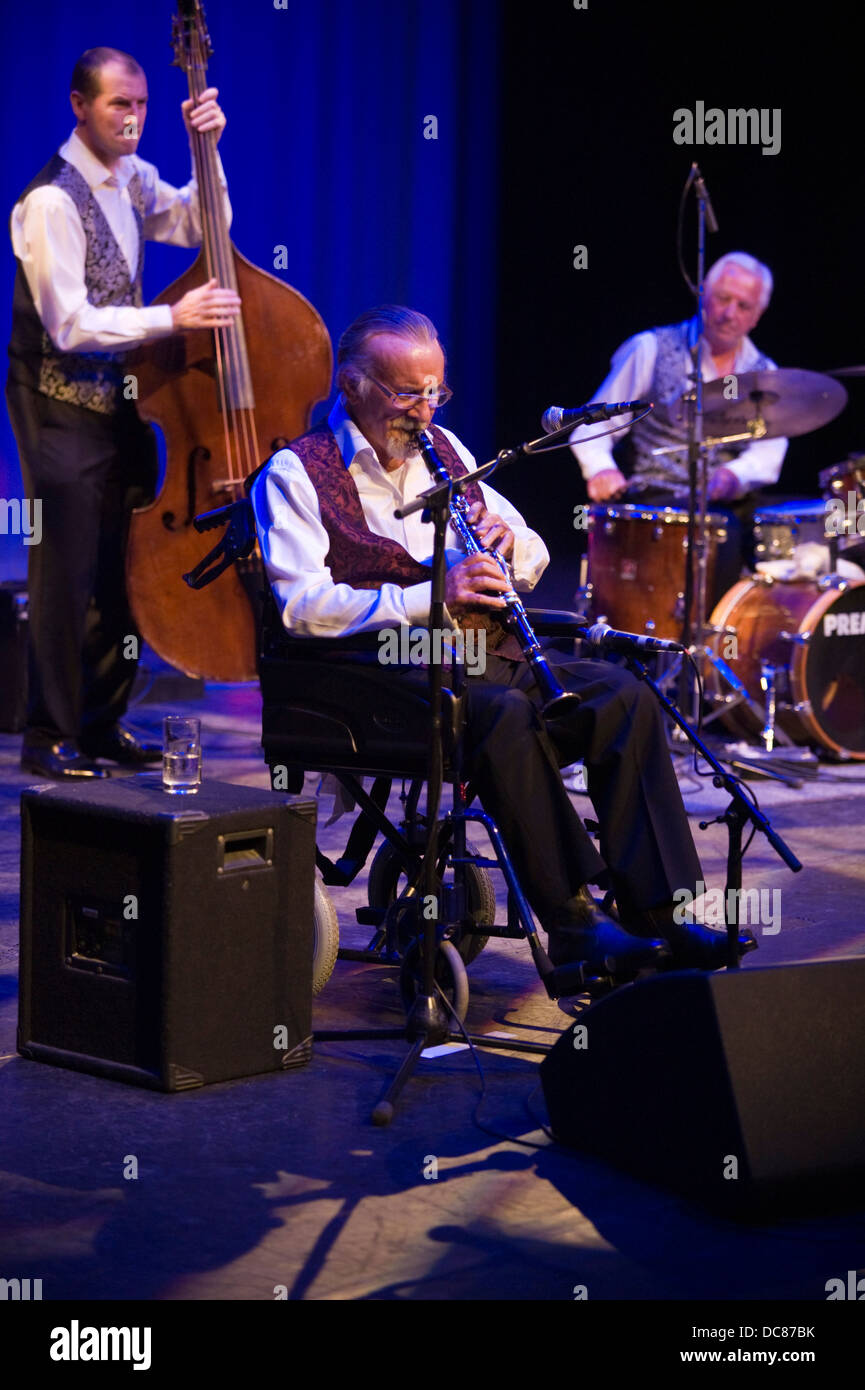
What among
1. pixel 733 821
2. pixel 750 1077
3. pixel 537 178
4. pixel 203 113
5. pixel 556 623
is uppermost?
pixel 537 178

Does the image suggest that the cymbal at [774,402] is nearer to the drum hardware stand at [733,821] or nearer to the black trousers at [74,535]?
the black trousers at [74,535]

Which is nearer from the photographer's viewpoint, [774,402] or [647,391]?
[774,402]

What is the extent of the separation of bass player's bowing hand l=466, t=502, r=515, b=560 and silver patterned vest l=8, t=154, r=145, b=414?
2079 mm

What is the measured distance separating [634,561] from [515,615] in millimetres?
3080

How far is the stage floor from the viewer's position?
82.4 inches

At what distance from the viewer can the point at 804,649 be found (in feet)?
19.9

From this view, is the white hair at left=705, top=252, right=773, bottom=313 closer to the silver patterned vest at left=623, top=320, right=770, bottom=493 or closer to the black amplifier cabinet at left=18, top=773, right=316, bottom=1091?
the silver patterned vest at left=623, top=320, right=770, bottom=493

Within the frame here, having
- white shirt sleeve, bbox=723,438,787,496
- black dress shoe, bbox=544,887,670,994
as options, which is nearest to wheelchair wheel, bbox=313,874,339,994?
black dress shoe, bbox=544,887,670,994

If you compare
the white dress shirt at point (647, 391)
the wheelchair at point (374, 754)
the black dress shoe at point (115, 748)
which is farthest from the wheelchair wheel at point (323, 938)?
the white dress shirt at point (647, 391)

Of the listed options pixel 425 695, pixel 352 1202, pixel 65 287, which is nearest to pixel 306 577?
pixel 425 695

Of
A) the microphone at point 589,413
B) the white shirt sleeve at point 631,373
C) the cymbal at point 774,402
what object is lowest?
the microphone at point 589,413

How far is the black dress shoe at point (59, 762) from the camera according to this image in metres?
5.12

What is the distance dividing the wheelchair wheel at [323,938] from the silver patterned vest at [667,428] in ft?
11.6

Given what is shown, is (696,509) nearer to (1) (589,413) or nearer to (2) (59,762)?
(2) (59,762)
